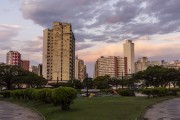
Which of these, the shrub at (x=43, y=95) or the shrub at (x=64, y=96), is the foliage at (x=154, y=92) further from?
the shrub at (x=64, y=96)

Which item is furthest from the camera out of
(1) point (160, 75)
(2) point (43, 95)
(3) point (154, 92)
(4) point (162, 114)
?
(1) point (160, 75)

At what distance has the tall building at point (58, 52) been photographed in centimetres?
18500

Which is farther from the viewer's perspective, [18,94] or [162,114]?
[18,94]

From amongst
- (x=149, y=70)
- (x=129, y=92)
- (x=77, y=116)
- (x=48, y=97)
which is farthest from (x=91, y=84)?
(x=77, y=116)

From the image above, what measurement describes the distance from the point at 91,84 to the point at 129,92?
82638 millimetres

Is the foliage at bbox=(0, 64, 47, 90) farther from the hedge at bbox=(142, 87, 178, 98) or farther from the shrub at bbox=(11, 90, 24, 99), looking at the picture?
the hedge at bbox=(142, 87, 178, 98)

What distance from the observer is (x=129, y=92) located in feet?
186

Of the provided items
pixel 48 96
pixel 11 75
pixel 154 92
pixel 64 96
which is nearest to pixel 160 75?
pixel 154 92

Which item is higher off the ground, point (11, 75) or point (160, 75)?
point (11, 75)

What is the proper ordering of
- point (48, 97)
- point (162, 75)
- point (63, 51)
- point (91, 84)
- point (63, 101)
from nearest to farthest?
point (63, 101)
point (48, 97)
point (162, 75)
point (91, 84)
point (63, 51)

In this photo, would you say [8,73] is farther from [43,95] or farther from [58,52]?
[58,52]

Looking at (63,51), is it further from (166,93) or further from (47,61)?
(166,93)

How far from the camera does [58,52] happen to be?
18550cm

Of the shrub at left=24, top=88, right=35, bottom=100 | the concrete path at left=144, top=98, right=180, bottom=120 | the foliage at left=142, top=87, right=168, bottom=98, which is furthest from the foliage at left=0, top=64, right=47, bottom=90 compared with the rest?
the concrete path at left=144, top=98, right=180, bottom=120
